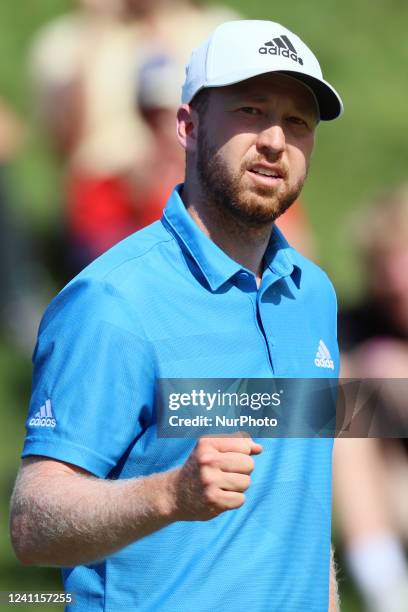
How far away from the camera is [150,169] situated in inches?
243

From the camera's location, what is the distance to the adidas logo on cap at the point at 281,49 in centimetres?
293

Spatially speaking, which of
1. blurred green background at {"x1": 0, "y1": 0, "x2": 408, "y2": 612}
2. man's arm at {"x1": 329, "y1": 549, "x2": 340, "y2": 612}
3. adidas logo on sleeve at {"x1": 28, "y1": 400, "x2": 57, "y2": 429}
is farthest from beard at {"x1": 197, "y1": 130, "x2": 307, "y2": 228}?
blurred green background at {"x1": 0, "y1": 0, "x2": 408, "y2": 612}

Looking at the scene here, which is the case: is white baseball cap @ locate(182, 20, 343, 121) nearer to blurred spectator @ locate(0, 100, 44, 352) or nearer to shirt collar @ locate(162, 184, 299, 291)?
shirt collar @ locate(162, 184, 299, 291)

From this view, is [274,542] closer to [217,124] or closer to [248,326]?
[248,326]

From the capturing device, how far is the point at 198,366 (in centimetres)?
276

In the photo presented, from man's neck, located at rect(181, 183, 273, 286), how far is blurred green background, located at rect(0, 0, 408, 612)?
348cm

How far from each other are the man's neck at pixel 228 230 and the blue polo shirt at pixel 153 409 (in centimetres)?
5

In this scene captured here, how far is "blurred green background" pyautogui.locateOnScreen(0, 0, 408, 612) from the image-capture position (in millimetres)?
7219

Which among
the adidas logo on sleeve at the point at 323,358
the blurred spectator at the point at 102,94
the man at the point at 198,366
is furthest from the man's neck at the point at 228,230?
the blurred spectator at the point at 102,94

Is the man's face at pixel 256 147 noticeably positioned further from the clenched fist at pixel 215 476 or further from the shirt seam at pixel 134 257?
the clenched fist at pixel 215 476

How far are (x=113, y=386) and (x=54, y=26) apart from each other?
198 inches

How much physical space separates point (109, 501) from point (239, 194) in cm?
79

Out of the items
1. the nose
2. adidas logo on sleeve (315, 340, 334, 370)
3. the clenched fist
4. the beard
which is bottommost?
the clenched fist

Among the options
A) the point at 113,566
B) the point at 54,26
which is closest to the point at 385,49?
the point at 54,26
